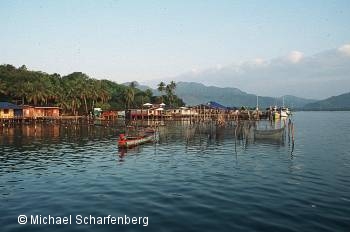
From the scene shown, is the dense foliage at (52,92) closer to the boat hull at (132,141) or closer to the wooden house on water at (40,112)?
the wooden house on water at (40,112)

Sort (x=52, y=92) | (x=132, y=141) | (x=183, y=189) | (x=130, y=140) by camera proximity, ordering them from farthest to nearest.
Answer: (x=52, y=92) → (x=132, y=141) → (x=130, y=140) → (x=183, y=189)

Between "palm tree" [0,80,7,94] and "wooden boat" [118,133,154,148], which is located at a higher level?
"palm tree" [0,80,7,94]

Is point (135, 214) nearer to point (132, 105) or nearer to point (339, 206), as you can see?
point (339, 206)

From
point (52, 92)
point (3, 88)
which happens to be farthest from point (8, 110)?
point (52, 92)

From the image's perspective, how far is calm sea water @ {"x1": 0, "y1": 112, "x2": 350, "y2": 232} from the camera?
1933cm

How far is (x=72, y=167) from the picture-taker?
35.5 metres

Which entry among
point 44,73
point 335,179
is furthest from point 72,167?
point 44,73

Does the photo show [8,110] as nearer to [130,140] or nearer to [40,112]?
[40,112]

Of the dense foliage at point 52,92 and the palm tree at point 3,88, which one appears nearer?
the palm tree at point 3,88

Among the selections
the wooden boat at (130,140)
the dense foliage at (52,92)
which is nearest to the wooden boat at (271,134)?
the wooden boat at (130,140)

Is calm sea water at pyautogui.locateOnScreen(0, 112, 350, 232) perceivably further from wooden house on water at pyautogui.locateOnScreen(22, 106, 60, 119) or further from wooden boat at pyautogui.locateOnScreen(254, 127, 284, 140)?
wooden house on water at pyautogui.locateOnScreen(22, 106, 60, 119)

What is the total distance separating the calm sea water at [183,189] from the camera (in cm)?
1933

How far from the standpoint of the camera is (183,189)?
26.2 meters

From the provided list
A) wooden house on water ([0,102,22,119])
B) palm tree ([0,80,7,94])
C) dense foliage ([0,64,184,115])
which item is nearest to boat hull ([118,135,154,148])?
wooden house on water ([0,102,22,119])
